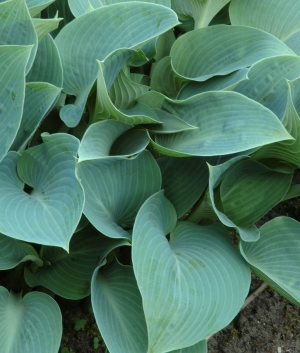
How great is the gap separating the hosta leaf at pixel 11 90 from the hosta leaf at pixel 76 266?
0.29 metres

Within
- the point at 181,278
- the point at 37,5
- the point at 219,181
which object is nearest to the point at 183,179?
the point at 219,181

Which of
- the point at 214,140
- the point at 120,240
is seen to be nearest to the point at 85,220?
the point at 120,240

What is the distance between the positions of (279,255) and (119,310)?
0.39 metres

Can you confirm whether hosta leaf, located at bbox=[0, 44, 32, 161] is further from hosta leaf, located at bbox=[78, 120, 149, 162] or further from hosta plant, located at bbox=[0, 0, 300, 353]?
hosta leaf, located at bbox=[78, 120, 149, 162]

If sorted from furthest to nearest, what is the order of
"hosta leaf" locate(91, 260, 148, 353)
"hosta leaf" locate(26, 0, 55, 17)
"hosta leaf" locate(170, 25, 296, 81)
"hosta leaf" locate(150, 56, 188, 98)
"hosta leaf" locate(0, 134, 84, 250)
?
"hosta leaf" locate(150, 56, 188, 98)
"hosta leaf" locate(170, 25, 296, 81)
"hosta leaf" locate(26, 0, 55, 17)
"hosta leaf" locate(91, 260, 148, 353)
"hosta leaf" locate(0, 134, 84, 250)

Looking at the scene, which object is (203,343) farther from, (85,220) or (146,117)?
(146,117)

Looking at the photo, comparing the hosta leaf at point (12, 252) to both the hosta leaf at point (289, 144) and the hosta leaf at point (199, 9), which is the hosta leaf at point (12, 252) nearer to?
the hosta leaf at point (289, 144)

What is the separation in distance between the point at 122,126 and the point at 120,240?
0.25 metres

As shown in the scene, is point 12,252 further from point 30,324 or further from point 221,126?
point 221,126

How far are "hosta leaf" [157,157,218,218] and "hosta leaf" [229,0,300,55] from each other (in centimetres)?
50

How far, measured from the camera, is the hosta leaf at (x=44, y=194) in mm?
874

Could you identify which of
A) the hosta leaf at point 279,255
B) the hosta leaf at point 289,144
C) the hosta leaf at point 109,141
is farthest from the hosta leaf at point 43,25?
the hosta leaf at point 279,255

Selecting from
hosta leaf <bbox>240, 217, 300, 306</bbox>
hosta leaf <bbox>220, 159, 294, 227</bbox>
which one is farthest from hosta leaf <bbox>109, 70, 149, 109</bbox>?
hosta leaf <bbox>240, 217, 300, 306</bbox>

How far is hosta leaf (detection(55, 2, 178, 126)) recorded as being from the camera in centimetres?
114
